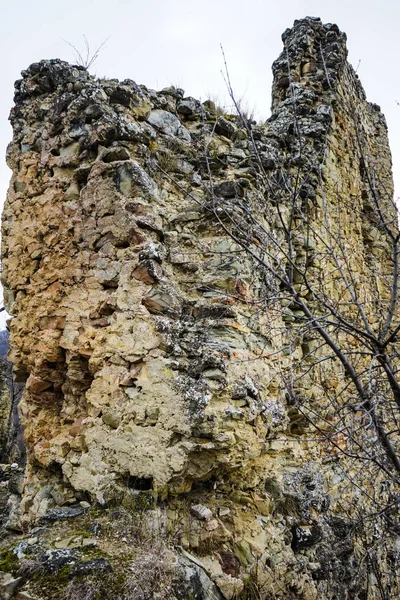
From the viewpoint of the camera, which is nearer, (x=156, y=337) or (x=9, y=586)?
(x=9, y=586)

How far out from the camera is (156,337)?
3.46 meters

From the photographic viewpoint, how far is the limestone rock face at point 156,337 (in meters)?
3.25

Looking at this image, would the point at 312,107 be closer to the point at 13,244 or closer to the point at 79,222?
the point at 79,222

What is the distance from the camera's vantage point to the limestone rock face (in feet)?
10.6

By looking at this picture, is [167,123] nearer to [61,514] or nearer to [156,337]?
[156,337]

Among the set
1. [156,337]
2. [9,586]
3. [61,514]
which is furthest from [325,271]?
[9,586]

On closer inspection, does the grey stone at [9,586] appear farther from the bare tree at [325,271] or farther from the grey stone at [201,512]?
the bare tree at [325,271]

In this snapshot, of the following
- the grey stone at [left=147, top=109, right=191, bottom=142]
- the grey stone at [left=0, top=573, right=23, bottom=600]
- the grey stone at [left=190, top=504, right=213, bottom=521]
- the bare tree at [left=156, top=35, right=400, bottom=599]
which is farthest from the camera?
the grey stone at [left=147, top=109, right=191, bottom=142]

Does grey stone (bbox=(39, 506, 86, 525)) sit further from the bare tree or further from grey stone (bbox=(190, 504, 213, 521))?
the bare tree

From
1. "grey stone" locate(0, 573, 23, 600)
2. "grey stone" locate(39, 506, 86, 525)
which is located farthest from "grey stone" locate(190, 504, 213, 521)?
"grey stone" locate(0, 573, 23, 600)

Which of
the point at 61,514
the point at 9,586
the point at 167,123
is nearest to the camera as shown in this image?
the point at 9,586

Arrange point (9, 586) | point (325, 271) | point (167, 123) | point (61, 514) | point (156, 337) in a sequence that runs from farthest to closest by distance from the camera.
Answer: point (325, 271) < point (167, 123) < point (156, 337) < point (61, 514) < point (9, 586)

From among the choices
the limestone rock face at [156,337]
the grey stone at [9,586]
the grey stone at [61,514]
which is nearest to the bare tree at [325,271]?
the limestone rock face at [156,337]

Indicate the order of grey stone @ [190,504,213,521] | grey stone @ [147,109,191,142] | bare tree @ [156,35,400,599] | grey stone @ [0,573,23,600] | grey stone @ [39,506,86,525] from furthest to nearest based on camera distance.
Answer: grey stone @ [147,109,191,142] → grey stone @ [190,504,213,521] → grey stone @ [39,506,86,525] → bare tree @ [156,35,400,599] → grey stone @ [0,573,23,600]
